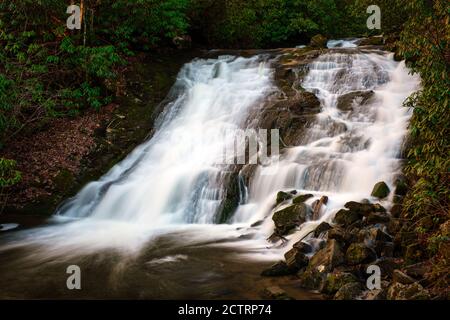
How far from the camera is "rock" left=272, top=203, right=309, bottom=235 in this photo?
825 centimetres

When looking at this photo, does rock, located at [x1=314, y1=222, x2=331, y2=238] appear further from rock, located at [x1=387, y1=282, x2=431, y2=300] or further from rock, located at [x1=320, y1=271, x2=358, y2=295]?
rock, located at [x1=387, y1=282, x2=431, y2=300]

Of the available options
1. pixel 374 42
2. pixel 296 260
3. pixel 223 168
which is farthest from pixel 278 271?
pixel 374 42

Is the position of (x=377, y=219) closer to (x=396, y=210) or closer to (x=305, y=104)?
(x=396, y=210)

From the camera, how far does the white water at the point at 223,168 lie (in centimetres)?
920

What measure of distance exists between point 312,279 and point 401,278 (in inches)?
46.3

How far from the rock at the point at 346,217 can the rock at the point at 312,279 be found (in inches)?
66.3

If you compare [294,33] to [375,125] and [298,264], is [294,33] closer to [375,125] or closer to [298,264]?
[375,125]

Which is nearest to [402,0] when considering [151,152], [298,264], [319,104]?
[319,104]

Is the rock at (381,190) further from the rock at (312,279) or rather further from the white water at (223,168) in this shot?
the rock at (312,279)

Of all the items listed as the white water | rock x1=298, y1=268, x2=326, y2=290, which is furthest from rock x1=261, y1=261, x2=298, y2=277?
the white water

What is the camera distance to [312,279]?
6125 mm

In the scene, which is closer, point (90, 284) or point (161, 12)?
point (90, 284)

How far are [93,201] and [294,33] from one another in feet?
53.4

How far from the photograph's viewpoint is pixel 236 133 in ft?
42.1
